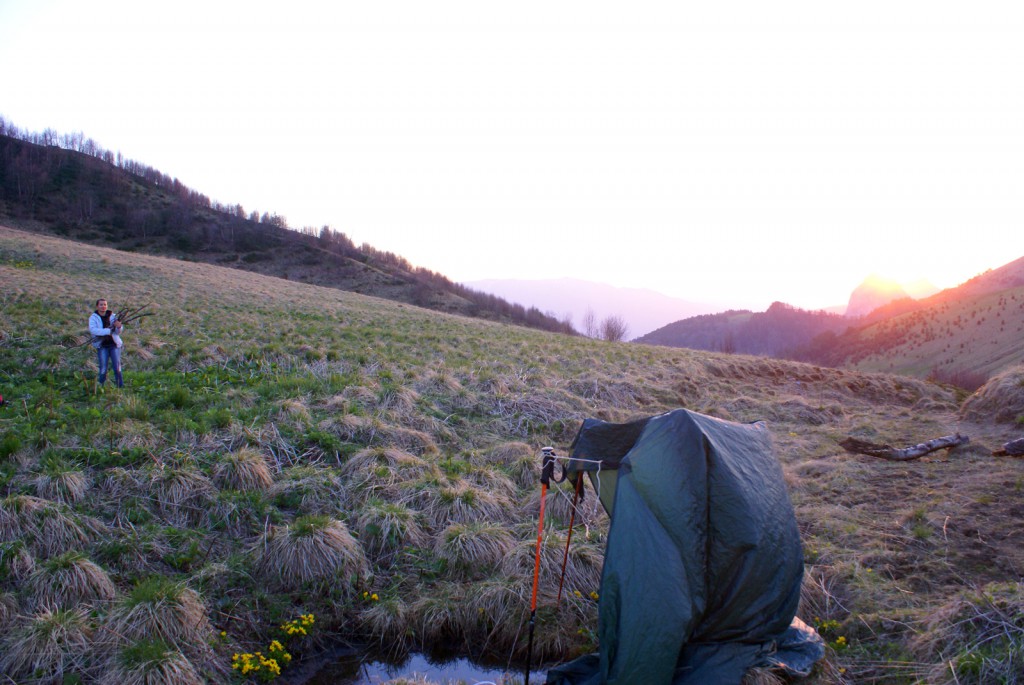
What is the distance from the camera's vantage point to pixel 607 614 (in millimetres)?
4324

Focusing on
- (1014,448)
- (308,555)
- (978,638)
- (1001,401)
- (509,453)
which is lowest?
(308,555)

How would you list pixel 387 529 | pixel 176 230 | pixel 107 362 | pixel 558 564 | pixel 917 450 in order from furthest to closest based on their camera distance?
pixel 176 230 → pixel 107 362 → pixel 917 450 → pixel 387 529 → pixel 558 564

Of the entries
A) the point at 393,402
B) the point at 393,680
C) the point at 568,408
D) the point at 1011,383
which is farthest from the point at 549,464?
the point at 1011,383

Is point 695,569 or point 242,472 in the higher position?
point 695,569

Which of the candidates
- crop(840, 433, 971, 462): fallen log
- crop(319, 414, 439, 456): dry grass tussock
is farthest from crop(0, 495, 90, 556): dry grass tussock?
crop(840, 433, 971, 462): fallen log

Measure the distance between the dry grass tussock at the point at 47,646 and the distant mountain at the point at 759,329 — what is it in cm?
9677

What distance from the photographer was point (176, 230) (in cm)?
8419

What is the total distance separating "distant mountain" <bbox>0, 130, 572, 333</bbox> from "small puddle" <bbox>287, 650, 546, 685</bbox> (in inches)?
2336

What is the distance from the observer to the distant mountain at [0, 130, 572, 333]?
75500 millimetres

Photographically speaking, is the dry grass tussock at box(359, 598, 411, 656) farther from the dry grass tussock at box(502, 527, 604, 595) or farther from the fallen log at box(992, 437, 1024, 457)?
the fallen log at box(992, 437, 1024, 457)

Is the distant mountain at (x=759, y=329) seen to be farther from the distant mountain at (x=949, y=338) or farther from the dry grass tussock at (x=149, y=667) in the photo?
the dry grass tussock at (x=149, y=667)

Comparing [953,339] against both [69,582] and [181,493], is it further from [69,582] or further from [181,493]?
[69,582]

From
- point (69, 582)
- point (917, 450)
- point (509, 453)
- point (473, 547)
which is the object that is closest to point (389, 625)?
point (473, 547)

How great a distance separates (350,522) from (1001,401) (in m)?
13.5
